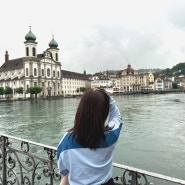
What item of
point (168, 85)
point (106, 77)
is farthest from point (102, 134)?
point (168, 85)

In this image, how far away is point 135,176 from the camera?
2.62 m

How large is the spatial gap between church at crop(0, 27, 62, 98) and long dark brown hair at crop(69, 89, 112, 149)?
95.9m

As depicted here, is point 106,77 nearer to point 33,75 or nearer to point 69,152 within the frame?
point 33,75

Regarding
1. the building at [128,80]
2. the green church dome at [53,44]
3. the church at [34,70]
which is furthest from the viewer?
the building at [128,80]

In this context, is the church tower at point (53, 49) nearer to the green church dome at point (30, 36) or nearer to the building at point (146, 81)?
the green church dome at point (30, 36)

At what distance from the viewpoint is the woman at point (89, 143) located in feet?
7.53

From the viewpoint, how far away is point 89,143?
2.30 metres

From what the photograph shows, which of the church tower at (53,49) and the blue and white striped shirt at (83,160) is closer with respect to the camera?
the blue and white striped shirt at (83,160)

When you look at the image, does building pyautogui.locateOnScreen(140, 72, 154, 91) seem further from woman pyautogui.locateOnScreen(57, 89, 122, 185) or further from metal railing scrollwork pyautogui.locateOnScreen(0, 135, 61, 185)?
woman pyautogui.locateOnScreen(57, 89, 122, 185)

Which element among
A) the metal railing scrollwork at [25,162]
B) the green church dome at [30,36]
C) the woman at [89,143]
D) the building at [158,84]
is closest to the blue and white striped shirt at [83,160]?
the woman at [89,143]

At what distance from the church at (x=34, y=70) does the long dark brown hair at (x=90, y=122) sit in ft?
315

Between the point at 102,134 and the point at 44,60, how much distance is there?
103040 mm

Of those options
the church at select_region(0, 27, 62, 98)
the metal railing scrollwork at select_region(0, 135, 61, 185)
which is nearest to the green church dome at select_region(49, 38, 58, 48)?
the church at select_region(0, 27, 62, 98)

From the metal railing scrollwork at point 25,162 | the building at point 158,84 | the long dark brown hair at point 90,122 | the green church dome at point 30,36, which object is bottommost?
the metal railing scrollwork at point 25,162
